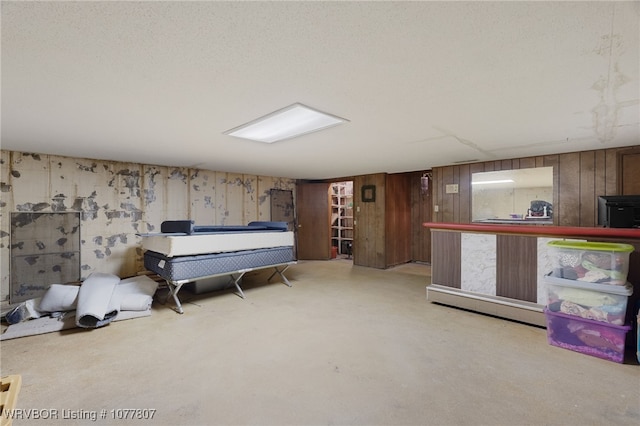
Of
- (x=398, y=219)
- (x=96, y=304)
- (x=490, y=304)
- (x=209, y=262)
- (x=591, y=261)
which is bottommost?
(x=490, y=304)

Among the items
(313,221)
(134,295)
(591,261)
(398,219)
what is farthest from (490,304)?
(313,221)

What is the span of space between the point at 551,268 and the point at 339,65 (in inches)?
115

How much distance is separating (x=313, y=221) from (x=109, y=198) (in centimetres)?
423

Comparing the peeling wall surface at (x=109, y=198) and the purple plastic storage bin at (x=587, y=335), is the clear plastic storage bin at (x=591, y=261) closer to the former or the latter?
the purple plastic storage bin at (x=587, y=335)

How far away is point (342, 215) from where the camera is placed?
27.3ft

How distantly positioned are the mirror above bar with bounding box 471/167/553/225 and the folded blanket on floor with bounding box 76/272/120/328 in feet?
17.7

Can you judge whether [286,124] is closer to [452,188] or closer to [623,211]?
[623,211]

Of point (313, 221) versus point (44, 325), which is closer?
point (44, 325)

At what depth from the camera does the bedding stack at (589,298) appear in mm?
2215

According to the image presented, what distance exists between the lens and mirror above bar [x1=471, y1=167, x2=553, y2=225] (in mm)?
4207

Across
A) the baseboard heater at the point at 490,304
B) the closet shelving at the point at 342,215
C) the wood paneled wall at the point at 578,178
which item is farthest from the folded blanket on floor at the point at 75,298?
the wood paneled wall at the point at 578,178

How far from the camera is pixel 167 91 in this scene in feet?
6.28

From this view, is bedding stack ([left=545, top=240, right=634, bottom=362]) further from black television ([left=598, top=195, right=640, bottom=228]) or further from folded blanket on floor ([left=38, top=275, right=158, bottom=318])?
folded blanket on floor ([left=38, top=275, right=158, bottom=318])

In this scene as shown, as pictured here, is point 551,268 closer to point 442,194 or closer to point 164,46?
point 442,194
